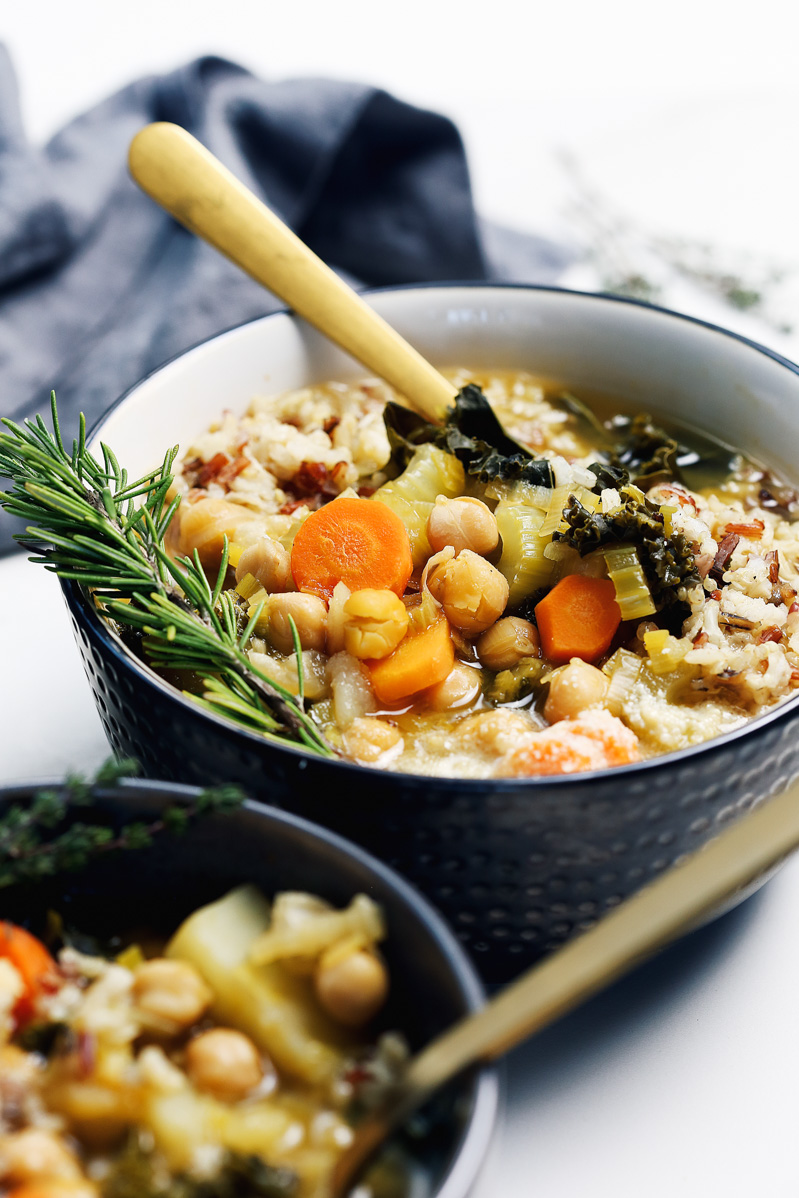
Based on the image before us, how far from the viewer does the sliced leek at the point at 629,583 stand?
177 cm

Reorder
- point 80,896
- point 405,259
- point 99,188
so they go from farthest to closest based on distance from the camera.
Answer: point 405,259
point 99,188
point 80,896

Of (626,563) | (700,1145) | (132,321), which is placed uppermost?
(132,321)

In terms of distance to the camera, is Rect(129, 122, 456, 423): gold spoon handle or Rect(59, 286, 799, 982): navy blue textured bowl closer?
Rect(59, 286, 799, 982): navy blue textured bowl

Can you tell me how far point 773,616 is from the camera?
1840 millimetres

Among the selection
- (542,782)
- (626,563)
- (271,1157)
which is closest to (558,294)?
(626,563)

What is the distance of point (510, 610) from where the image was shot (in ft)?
6.27

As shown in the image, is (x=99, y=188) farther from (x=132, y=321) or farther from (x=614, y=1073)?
(x=614, y=1073)

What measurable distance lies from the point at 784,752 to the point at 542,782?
1.35 feet

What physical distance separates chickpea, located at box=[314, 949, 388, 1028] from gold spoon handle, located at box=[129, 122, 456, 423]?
148 cm

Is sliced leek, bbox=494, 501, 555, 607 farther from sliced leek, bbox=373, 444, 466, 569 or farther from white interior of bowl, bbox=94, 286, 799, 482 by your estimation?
white interior of bowl, bbox=94, 286, 799, 482

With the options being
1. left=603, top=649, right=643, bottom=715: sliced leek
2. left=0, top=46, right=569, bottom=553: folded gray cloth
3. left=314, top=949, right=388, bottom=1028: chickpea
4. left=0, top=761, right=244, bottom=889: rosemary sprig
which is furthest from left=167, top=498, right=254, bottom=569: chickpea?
left=314, top=949, right=388, bottom=1028: chickpea

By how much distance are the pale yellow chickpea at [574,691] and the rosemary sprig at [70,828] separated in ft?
2.09

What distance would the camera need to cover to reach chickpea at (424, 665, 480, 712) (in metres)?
1.77

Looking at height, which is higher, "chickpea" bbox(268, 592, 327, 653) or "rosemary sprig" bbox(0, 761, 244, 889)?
"chickpea" bbox(268, 592, 327, 653)
